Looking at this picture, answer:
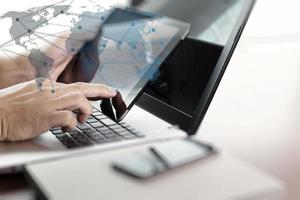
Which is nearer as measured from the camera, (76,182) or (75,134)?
(76,182)

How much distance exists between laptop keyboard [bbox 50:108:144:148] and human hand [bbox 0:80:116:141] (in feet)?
0.05

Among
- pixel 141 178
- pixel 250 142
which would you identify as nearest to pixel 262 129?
pixel 250 142

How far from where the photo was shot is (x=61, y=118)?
0.62m

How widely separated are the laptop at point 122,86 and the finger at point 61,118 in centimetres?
2

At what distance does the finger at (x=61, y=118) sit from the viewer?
0.61 m

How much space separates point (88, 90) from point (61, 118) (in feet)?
0.24

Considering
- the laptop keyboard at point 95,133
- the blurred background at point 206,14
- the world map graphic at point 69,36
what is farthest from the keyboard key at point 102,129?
the blurred background at point 206,14

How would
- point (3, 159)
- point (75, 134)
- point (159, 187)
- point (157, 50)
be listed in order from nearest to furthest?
point (159, 187) → point (3, 159) → point (75, 134) → point (157, 50)

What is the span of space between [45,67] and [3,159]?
27 centimetres

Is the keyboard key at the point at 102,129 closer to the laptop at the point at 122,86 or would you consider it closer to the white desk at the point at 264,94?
the laptop at the point at 122,86

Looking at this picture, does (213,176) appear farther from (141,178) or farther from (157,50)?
(157,50)

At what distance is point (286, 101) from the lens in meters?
0.80

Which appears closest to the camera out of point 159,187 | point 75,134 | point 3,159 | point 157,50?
point 159,187

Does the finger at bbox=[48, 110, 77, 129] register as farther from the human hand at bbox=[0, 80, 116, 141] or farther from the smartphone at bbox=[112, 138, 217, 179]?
the smartphone at bbox=[112, 138, 217, 179]
